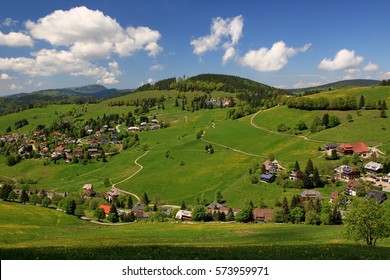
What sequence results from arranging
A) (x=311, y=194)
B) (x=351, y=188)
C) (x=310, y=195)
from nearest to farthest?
(x=351, y=188) → (x=310, y=195) → (x=311, y=194)

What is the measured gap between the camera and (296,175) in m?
107

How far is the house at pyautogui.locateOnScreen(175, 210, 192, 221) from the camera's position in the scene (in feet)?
305

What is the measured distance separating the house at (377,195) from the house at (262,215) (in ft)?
86.2

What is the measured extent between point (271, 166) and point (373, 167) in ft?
112

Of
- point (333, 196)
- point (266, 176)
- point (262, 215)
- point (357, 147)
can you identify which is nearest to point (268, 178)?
point (266, 176)

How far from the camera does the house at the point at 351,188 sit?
91.2 m

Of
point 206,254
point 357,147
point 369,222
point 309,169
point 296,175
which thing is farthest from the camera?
point 357,147

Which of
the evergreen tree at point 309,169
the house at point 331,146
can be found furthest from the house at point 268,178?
the house at point 331,146

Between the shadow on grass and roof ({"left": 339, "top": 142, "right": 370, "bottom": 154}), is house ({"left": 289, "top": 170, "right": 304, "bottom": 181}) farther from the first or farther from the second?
the shadow on grass

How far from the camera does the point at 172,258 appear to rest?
2345 cm

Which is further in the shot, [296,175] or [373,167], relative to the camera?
[296,175]

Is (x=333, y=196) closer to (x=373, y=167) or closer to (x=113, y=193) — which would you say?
(x=373, y=167)

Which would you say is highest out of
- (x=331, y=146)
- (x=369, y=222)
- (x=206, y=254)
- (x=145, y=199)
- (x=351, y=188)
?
(x=206, y=254)

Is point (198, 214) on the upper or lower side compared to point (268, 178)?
lower
